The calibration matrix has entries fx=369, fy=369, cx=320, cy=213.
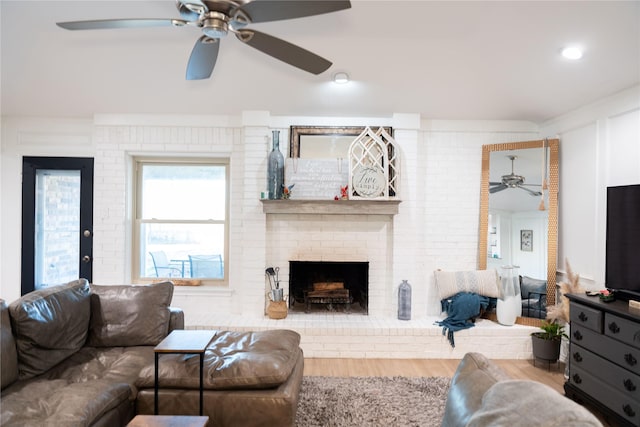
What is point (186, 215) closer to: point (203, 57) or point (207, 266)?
point (207, 266)

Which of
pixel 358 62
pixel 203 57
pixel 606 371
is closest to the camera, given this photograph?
pixel 203 57

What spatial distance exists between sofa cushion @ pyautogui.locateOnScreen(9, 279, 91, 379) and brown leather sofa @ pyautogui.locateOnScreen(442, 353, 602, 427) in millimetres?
2235

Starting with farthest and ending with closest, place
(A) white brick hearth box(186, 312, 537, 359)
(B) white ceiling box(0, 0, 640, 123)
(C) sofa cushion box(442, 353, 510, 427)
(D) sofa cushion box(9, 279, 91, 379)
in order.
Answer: (A) white brick hearth box(186, 312, 537, 359), (B) white ceiling box(0, 0, 640, 123), (D) sofa cushion box(9, 279, 91, 379), (C) sofa cushion box(442, 353, 510, 427)

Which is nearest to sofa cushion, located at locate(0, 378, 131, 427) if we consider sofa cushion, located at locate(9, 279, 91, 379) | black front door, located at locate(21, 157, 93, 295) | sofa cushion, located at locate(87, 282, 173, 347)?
sofa cushion, located at locate(9, 279, 91, 379)

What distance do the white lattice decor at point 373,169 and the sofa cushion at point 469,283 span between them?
1.05 metres

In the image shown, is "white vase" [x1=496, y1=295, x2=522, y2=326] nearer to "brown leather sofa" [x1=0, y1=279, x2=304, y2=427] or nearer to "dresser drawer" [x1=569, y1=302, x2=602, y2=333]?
"dresser drawer" [x1=569, y1=302, x2=602, y2=333]

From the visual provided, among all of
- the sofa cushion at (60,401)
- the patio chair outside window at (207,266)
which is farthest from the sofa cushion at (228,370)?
the patio chair outside window at (207,266)

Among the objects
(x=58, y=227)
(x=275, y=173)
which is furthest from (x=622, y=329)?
(x=58, y=227)

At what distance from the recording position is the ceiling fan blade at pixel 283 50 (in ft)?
5.91

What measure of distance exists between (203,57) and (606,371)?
10.6ft

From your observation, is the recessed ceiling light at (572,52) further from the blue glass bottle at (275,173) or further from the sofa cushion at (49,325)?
the sofa cushion at (49,325)

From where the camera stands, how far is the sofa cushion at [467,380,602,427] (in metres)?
0.81

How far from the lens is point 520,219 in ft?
12.6

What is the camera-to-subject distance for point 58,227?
4.14m
